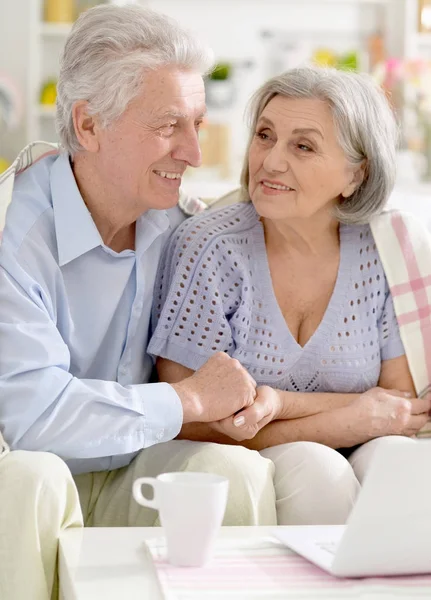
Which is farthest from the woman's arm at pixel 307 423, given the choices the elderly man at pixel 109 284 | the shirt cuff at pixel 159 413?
the shirt cuff at pixel 159 413

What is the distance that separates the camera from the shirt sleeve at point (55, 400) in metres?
1.56

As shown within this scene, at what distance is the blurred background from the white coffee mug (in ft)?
11.2

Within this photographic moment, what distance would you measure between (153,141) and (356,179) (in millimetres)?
481

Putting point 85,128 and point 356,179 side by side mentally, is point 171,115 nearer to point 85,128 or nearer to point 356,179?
point 85,128

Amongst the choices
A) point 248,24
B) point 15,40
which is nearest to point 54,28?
point 15,40

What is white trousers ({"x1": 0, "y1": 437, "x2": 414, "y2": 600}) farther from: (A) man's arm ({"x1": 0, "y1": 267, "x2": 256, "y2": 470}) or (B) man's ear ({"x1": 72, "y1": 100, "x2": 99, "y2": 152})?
(B) man's ear ({"x1": 72, "y1": 100, "x2": 99, "y2": 152})

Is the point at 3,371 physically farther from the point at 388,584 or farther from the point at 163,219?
the point at 388,584

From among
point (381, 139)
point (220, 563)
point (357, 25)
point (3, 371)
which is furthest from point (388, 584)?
point (357, 25)

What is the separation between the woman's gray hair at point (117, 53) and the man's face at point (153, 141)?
0.07 ft

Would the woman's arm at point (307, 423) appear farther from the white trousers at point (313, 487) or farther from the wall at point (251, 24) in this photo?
the wall at point (251, 24)

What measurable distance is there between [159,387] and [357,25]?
3749mm

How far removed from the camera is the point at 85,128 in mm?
1798

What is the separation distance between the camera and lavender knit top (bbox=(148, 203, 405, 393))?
1.91m

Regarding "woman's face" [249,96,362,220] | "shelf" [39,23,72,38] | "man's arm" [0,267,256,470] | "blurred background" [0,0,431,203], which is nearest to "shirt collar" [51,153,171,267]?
"man's arm" [0,267,256,470]
